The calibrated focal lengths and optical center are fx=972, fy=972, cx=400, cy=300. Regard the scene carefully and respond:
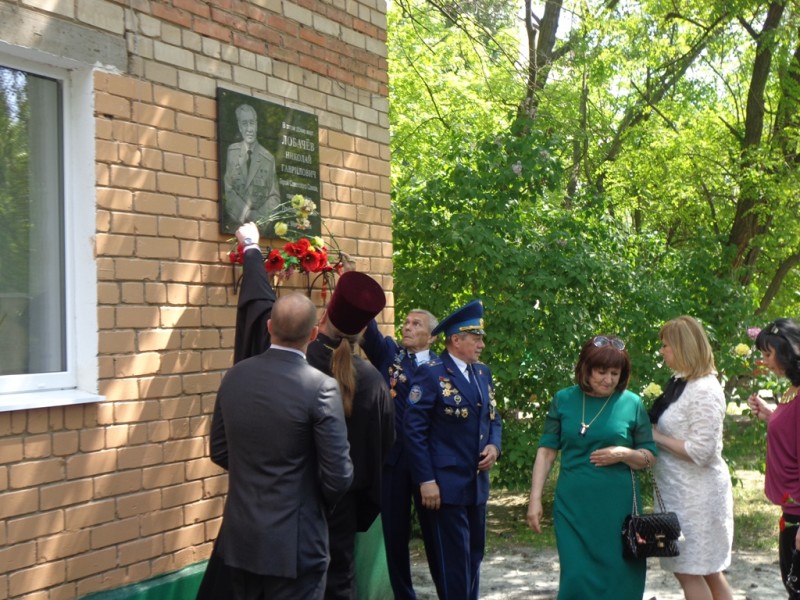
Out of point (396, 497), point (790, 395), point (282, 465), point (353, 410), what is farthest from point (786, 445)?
point (282, 465)

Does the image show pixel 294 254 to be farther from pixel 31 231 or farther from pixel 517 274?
pixel 517 274

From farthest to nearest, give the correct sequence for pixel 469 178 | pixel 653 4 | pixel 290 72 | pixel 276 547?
1. pixel 653 4
2. pixel 469 178
3. pixel 290 72
4. pixel 276 547

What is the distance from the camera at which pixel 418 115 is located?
19.6m

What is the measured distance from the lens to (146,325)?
465 centimetres

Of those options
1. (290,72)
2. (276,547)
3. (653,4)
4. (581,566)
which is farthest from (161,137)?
(653,4)

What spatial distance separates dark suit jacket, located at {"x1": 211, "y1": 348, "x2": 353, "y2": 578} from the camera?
3.81 meters

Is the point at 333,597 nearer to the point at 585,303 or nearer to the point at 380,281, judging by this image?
the point at 380,281

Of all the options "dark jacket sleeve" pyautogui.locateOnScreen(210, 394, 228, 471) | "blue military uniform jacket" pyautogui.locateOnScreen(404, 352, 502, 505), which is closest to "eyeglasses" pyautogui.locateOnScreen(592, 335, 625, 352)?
"blue military uniform jacket" pyautogui.locateOnScreen(404, 352, 502, 505)

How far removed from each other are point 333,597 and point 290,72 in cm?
301

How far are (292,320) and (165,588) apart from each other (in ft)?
5.45

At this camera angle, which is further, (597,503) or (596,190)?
(596,190)

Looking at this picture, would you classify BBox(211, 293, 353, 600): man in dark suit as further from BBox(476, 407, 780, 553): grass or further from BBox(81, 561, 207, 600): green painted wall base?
BBox(476, 407, 780, 553): grass

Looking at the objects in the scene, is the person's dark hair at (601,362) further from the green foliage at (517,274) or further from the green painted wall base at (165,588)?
the green foliage at (517,274)

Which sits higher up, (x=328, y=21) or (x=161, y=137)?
(x=328, y=21)
